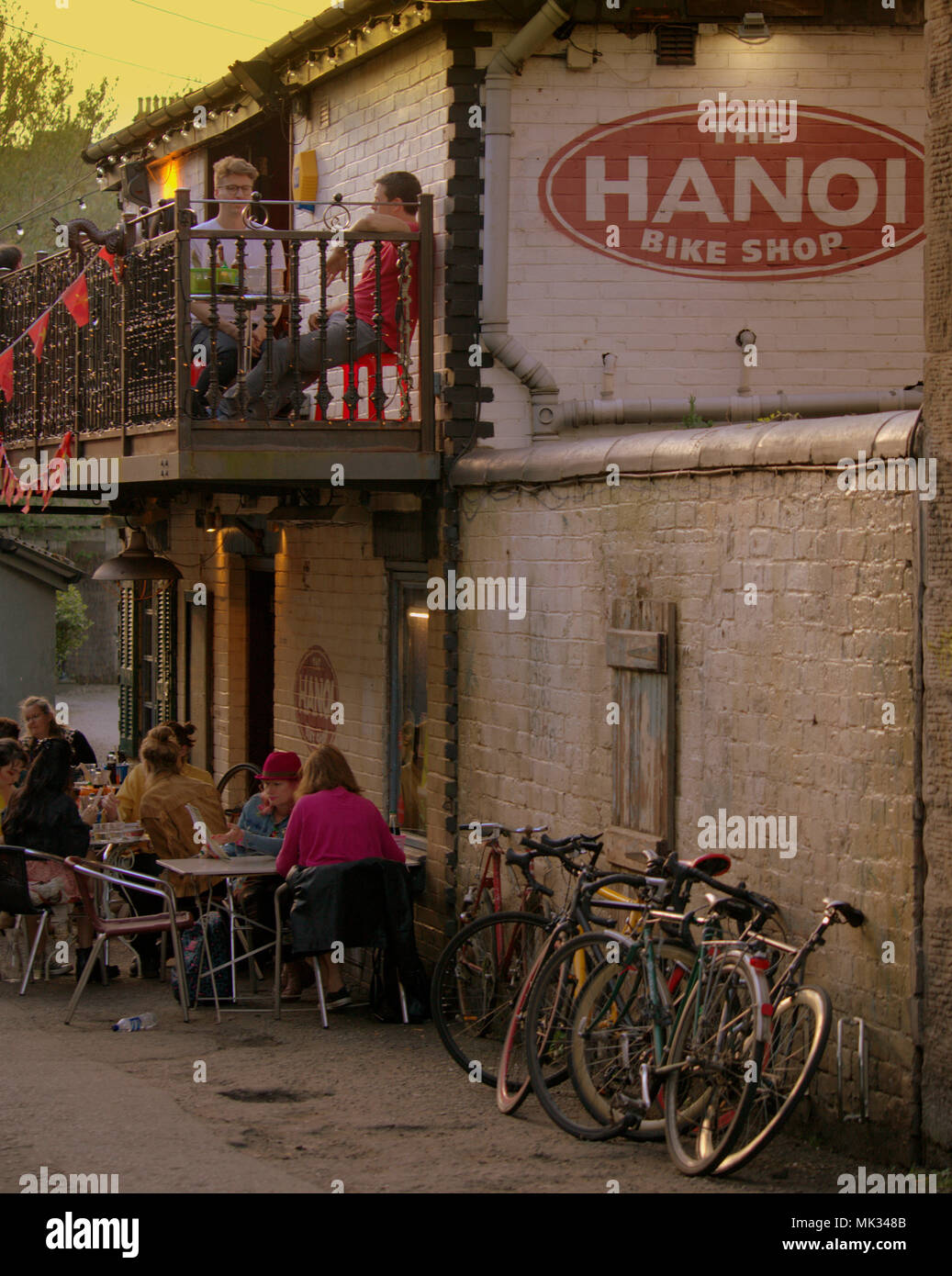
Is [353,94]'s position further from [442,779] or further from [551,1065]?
[551,1065]

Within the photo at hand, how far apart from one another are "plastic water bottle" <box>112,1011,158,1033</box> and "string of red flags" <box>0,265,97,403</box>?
435cm

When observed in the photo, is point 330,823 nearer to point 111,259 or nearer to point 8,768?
point 8,768

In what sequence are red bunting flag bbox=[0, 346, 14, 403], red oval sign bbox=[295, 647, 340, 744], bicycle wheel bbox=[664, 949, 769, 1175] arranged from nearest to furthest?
bicycle wheel bbox=[664, 949, 769, 1175]
red oval sign bbox=[295, 647, 340, 744]
red bunting flag bbox=[0, 346, 14, 403]

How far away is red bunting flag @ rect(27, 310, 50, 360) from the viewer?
12047 mm

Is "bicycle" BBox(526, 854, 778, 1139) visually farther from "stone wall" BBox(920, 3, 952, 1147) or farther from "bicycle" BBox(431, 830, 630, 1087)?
"stone wall" BBox(920, 3, 952, 1147)

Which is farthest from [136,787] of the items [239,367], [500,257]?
[500,257]

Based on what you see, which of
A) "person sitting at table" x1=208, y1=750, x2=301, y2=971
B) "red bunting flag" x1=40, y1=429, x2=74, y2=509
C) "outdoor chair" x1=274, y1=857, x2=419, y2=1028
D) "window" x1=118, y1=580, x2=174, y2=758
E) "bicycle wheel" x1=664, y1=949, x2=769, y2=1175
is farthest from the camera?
"window" x1=118, y1=580, x2=174, y2=758

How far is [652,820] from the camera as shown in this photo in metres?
7.95

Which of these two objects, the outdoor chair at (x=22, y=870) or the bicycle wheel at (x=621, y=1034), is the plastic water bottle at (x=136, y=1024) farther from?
the bicycle wheel at (x=621, y=1034)

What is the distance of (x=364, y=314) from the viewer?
415 inches

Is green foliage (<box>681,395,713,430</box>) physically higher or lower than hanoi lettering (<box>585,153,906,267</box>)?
lower

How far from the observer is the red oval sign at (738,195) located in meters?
10.2

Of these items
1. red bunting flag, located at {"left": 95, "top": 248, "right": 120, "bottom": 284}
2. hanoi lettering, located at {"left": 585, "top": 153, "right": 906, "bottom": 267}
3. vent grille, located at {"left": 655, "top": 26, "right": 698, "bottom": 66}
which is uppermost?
vent grille, located at {"left": 655, "top": 26, "right": 698, "bottom": 66}

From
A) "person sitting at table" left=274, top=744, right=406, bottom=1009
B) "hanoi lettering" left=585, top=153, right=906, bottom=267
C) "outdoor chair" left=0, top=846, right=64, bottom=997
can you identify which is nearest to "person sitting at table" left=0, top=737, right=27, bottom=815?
"outdoor chair" left=0, top=846, right=64, bottom=997
